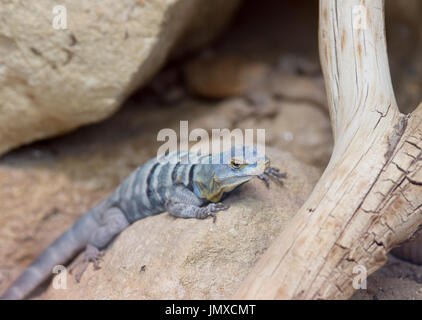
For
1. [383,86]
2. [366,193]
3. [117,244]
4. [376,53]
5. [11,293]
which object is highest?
[376,53]

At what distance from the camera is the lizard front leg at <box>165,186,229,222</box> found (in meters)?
3.16

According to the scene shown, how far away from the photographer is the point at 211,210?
314 centimetres

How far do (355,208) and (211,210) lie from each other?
1.08 meters

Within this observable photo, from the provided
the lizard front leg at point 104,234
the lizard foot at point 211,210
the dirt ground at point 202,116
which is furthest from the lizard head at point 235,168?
the dirt ground at point 202,116

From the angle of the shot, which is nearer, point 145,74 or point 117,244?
point 117,244

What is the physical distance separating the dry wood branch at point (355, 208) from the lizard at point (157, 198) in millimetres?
575

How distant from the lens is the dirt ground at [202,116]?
15.3 ft

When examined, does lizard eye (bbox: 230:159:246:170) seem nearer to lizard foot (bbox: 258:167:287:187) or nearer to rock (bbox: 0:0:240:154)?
lizard foot (bbox: 258:167:287:187)

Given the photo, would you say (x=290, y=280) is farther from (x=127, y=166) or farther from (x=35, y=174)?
(x=35, y=174)

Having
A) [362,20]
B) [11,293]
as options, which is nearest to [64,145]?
Answer: [11,293]

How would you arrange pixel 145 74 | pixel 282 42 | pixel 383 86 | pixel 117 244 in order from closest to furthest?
pixel 383 86 → pixel 117 244 → pixel 145 74 → pixel 282 42

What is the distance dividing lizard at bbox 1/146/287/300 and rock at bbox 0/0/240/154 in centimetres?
105

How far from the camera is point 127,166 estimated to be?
5180mm

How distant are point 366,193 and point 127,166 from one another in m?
3.31
